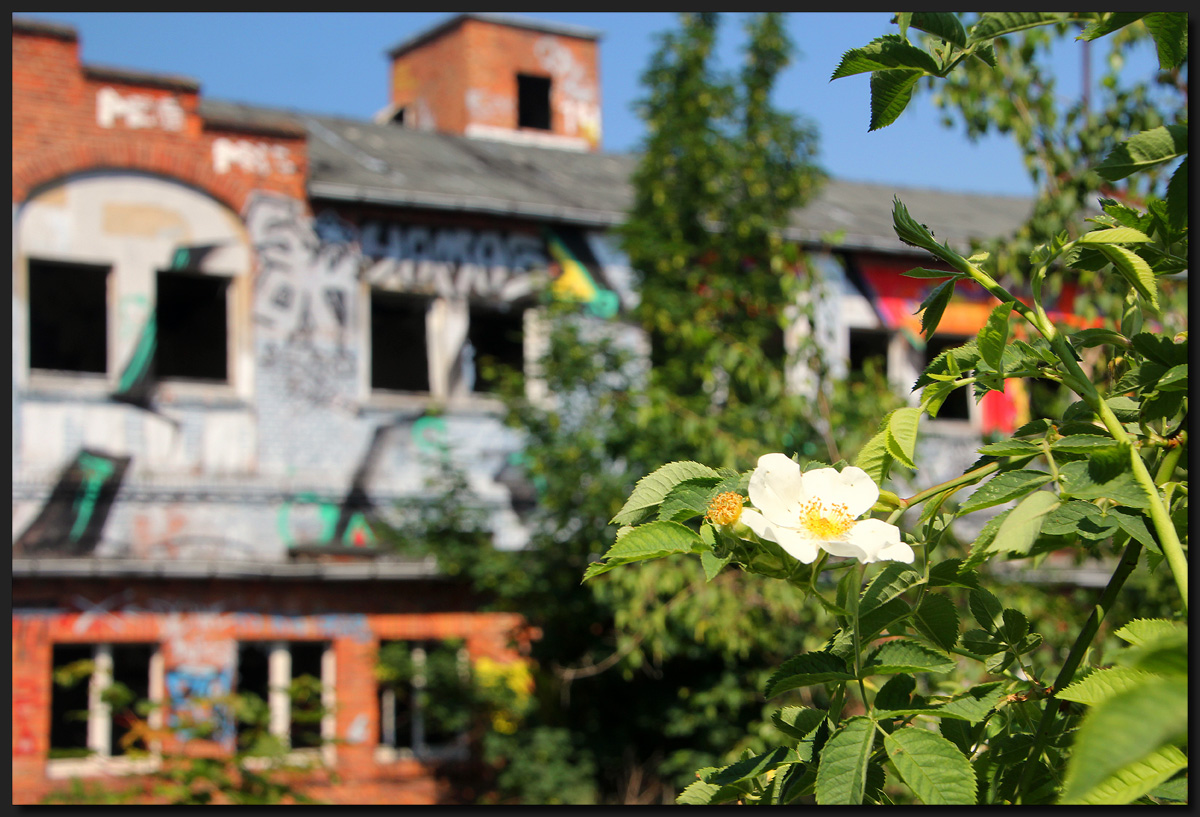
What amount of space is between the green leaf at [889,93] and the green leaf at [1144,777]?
89cm

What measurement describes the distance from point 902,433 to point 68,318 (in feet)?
38.0

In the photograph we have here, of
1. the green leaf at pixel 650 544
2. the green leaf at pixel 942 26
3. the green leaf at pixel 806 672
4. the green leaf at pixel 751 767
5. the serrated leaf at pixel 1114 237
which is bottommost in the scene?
the green leaf at pixel 751 767

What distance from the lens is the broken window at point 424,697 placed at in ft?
38.9

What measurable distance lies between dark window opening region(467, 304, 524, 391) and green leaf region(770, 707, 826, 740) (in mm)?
11523

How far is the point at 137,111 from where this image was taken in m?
12.2

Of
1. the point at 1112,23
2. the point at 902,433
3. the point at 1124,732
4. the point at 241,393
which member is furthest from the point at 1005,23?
the point at 241,393

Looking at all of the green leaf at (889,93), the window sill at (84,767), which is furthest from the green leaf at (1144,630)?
the window sill at (84,767)

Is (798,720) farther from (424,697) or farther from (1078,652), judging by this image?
(424,697)

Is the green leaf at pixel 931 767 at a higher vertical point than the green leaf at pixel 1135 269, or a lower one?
lower

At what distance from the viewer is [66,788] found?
35.2 ft

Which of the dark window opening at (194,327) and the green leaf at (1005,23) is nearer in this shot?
the green leaf at (1005,23)

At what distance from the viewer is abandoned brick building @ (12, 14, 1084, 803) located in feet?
37.7

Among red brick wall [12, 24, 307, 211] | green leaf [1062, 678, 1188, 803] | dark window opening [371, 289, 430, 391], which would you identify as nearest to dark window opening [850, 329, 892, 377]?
dark window opening [371, 289, 430, 391]

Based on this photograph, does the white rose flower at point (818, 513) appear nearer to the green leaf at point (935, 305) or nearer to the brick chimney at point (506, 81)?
the green leaf at point (935, 305)
